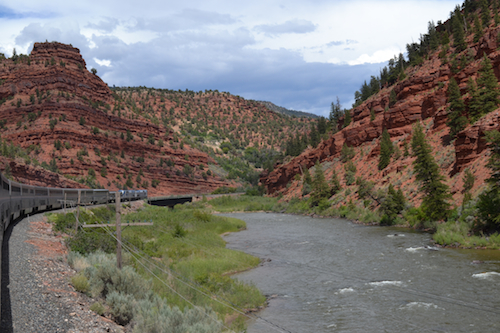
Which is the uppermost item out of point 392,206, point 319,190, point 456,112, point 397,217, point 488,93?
point 488,93

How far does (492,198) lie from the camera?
30.2 m

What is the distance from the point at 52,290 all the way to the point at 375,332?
12.2m

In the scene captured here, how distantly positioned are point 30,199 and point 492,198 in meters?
38.2

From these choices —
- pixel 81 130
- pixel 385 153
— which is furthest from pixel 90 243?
pixel 81 130

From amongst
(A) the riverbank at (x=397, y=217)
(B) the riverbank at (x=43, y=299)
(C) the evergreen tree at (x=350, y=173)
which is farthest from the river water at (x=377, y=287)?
(C) the evergreen tree at (x=350, y=173)

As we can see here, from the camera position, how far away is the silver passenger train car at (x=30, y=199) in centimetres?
2225

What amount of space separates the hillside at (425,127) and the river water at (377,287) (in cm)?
1536

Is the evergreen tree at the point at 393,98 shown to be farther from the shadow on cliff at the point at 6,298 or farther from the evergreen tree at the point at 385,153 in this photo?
the shadow on cliff at the point at 6,298

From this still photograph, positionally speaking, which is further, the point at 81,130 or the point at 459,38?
the point at 81,130

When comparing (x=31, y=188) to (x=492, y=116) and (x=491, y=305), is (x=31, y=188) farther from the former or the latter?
(x=492, y=116)

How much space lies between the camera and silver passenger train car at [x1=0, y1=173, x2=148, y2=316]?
22250 mm

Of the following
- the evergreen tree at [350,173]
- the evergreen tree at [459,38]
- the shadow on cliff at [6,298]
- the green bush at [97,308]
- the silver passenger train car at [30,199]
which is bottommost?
the green bush at [97,308]

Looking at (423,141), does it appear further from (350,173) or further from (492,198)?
(350,173)

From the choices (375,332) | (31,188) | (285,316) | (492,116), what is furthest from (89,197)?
(492,116)
